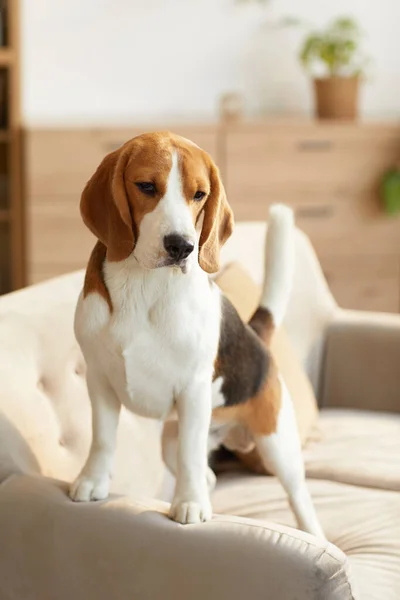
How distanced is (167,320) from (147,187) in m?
0.19

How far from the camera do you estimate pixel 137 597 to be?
137 cm

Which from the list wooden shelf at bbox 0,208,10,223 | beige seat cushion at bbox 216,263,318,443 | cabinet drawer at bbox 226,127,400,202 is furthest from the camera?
cabinet drawer at bbox 226,127,400,202

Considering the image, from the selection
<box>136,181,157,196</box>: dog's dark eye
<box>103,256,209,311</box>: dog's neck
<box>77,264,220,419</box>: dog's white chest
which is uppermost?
<box>136,181,157,196</box>: dog's dark eye

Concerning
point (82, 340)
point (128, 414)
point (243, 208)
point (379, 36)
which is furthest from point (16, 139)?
point (82, 340)

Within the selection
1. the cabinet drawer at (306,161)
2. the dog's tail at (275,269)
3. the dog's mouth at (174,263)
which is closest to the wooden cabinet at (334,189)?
the cabinet drawer at (306,161)

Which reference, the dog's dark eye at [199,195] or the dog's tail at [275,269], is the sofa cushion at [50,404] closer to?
the dog's tail at [275,269]

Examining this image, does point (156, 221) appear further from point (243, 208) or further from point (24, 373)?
point (243, 208)

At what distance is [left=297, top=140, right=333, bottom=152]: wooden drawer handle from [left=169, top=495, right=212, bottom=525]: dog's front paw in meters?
3.01

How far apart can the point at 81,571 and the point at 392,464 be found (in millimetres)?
853

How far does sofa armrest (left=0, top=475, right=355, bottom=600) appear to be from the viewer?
4.17 ft

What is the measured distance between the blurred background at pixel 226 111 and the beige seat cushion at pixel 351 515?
224 cm

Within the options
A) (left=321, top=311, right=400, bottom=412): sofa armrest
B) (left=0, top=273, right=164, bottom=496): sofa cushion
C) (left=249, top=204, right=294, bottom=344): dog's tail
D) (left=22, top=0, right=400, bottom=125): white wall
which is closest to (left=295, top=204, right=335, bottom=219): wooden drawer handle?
(left=22, top=0, right=400, bottom=125): white wall

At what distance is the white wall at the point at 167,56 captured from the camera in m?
4.37

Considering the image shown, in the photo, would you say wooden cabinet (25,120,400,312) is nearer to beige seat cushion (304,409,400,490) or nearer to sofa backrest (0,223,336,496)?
beige seat cushion (304,409,400,490)
